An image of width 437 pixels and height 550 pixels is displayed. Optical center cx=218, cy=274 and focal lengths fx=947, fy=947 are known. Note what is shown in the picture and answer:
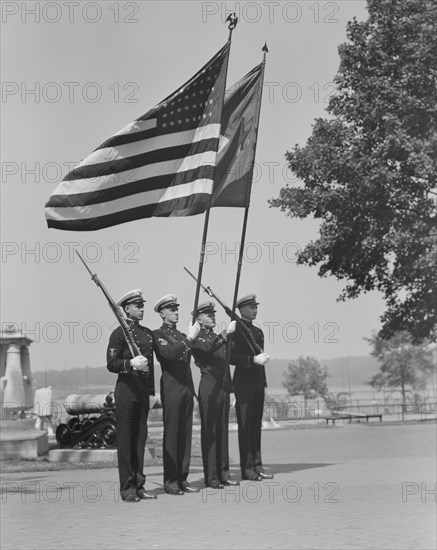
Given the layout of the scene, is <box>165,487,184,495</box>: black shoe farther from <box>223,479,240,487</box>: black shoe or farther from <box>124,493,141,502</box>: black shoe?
<box>223,479,240,487</box>: black shoe

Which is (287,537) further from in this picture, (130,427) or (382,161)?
(382,161)

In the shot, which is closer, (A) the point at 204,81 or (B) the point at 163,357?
(B) the point at 163,357

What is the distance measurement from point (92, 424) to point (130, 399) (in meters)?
1.22

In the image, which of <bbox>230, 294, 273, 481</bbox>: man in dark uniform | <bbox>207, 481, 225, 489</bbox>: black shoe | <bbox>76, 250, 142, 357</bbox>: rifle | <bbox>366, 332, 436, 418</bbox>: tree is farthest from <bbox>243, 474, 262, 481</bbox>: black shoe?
<bbox>366, 332, 436, 418</bbox>: tree

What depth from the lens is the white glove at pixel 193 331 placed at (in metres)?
4.41

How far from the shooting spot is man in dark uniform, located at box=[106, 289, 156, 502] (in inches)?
163

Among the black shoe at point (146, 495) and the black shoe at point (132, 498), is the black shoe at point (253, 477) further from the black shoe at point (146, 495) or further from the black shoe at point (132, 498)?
the black shoe at point (132, 498)

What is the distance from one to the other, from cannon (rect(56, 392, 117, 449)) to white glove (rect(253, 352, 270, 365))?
752 mm

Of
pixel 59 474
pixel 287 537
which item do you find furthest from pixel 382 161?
pixel 287 537

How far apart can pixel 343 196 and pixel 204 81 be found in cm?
1638

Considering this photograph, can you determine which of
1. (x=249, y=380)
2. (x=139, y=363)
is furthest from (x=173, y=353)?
(x=249, y=380)

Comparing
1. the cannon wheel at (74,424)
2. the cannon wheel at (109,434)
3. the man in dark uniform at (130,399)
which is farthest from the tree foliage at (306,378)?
the man in dark uniform at (130,399)

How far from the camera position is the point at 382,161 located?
22.3 meters

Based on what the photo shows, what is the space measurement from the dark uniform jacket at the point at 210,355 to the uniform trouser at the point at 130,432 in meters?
0.48
